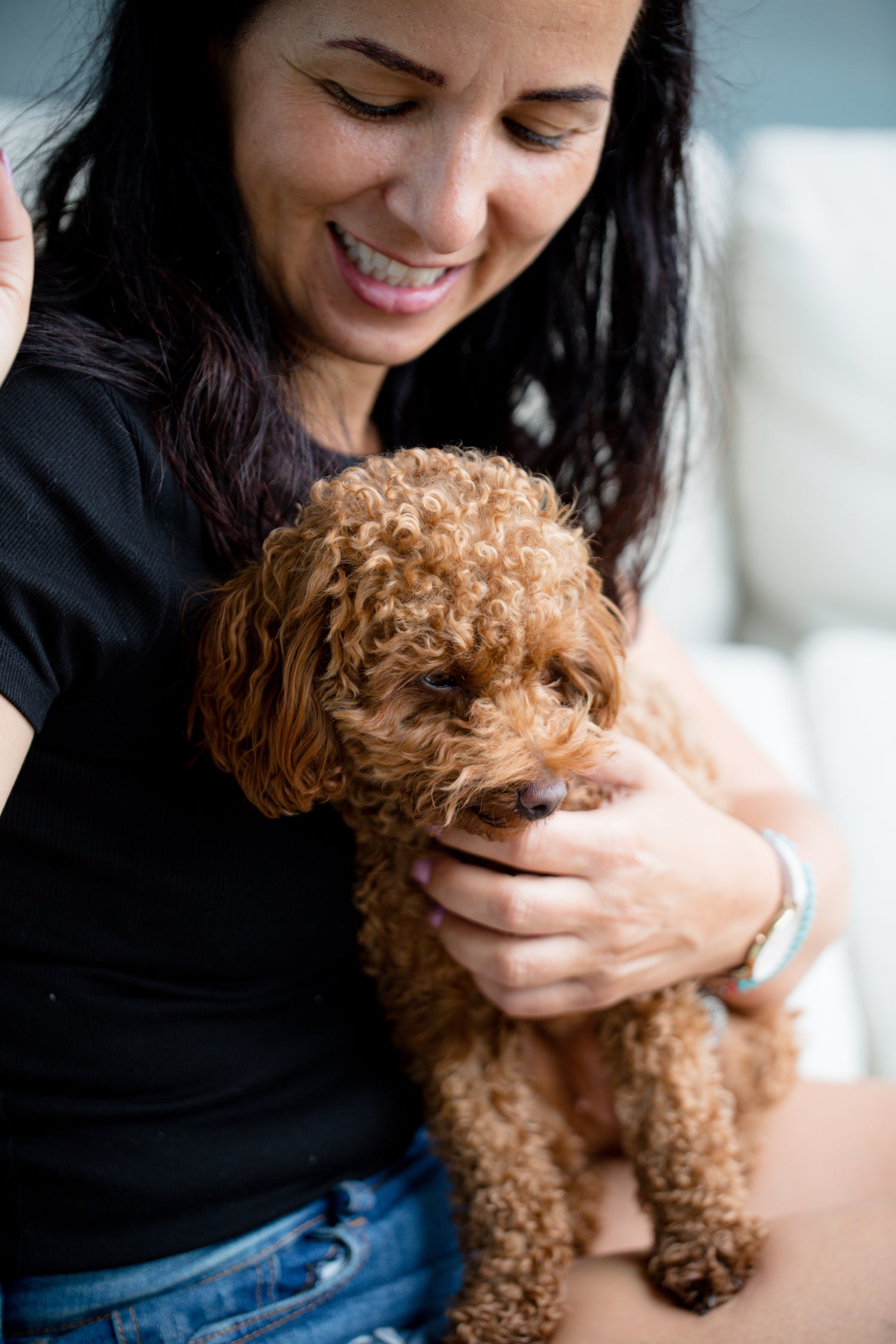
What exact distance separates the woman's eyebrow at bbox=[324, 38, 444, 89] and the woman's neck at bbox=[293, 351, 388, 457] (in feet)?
1.04

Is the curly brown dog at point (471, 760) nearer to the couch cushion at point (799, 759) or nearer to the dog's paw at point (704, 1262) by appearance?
the dog's paw at point (704, 1262)

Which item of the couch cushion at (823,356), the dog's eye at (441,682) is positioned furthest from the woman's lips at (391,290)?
the couch cushion at (823,356)

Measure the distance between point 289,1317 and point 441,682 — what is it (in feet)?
2.13

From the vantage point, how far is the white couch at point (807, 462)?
7.80ft

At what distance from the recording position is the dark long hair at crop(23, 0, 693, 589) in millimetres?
1005

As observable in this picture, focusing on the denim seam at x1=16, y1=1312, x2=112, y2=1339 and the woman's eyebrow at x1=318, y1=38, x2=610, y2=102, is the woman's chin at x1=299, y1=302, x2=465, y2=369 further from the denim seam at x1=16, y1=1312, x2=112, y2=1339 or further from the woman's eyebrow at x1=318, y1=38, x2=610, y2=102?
the denim seam at x1=16, y1=1312, x2=112, y2=1339

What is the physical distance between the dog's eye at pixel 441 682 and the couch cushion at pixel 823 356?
1909 mm

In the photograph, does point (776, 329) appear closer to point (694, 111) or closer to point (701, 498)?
point (701, 498)

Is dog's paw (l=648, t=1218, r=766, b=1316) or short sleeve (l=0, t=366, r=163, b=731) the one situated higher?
short sleeve (l=0, t=366, r=163, b=731)

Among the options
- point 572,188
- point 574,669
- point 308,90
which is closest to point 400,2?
point 308,90

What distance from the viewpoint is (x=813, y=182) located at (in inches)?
101

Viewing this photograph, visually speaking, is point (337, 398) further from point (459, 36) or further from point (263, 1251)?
point (263, 1251)

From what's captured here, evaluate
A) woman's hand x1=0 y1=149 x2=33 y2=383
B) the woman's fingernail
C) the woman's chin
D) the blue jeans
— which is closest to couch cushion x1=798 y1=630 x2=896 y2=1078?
the blue jeans

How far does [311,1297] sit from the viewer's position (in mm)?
1058
